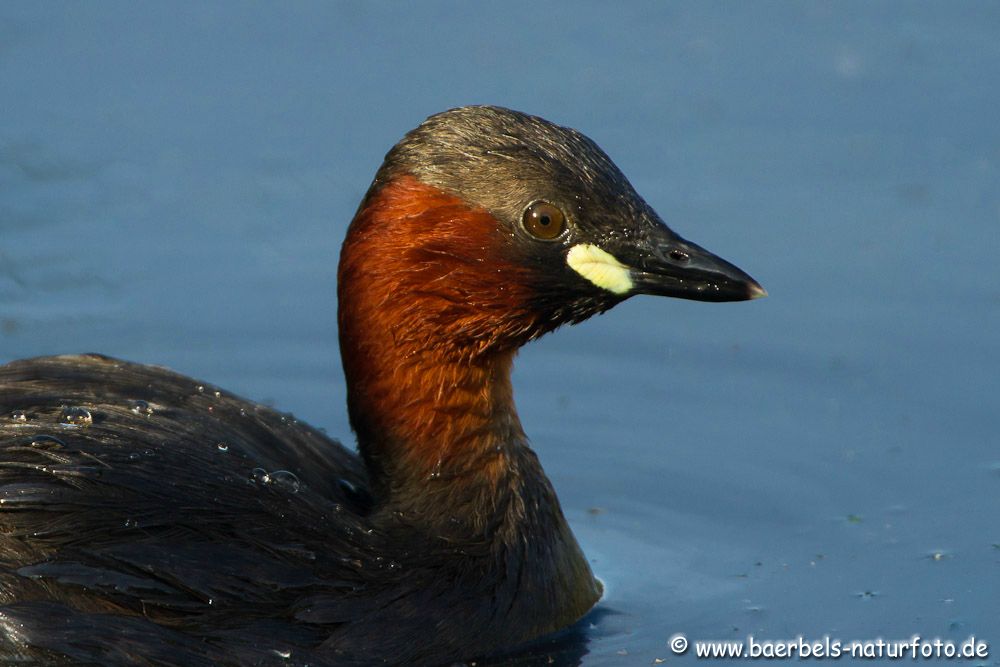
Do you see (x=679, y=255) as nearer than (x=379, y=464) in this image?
Yes

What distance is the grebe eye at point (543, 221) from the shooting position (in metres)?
7.51

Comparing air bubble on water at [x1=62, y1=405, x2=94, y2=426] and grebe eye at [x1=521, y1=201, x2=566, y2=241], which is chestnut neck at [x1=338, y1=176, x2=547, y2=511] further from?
air bubble on water at [x1=62, y1=405, x2=94, y2=426]

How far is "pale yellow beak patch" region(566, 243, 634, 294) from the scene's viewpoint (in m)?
7.56

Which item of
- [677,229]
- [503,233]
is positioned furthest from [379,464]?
[677,229]

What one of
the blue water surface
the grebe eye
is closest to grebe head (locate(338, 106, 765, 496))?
the grebe eye

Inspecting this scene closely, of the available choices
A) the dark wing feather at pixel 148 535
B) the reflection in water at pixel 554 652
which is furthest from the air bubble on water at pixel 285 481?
the reflection in water at pixel 554 652

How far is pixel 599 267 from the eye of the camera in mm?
7582

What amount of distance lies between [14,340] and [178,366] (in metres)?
0.89

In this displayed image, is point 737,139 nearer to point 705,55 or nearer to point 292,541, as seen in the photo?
point 705,55

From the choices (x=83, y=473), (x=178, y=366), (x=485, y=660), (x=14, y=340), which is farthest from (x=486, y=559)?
(x=14, y=340)

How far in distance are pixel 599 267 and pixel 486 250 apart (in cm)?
45

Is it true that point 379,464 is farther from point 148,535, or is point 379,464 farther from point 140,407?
point 148,535

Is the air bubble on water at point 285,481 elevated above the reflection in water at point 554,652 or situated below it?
above

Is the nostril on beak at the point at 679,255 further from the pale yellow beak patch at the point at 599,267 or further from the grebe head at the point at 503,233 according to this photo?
the pale yellow beak patch at the point at 599,267
